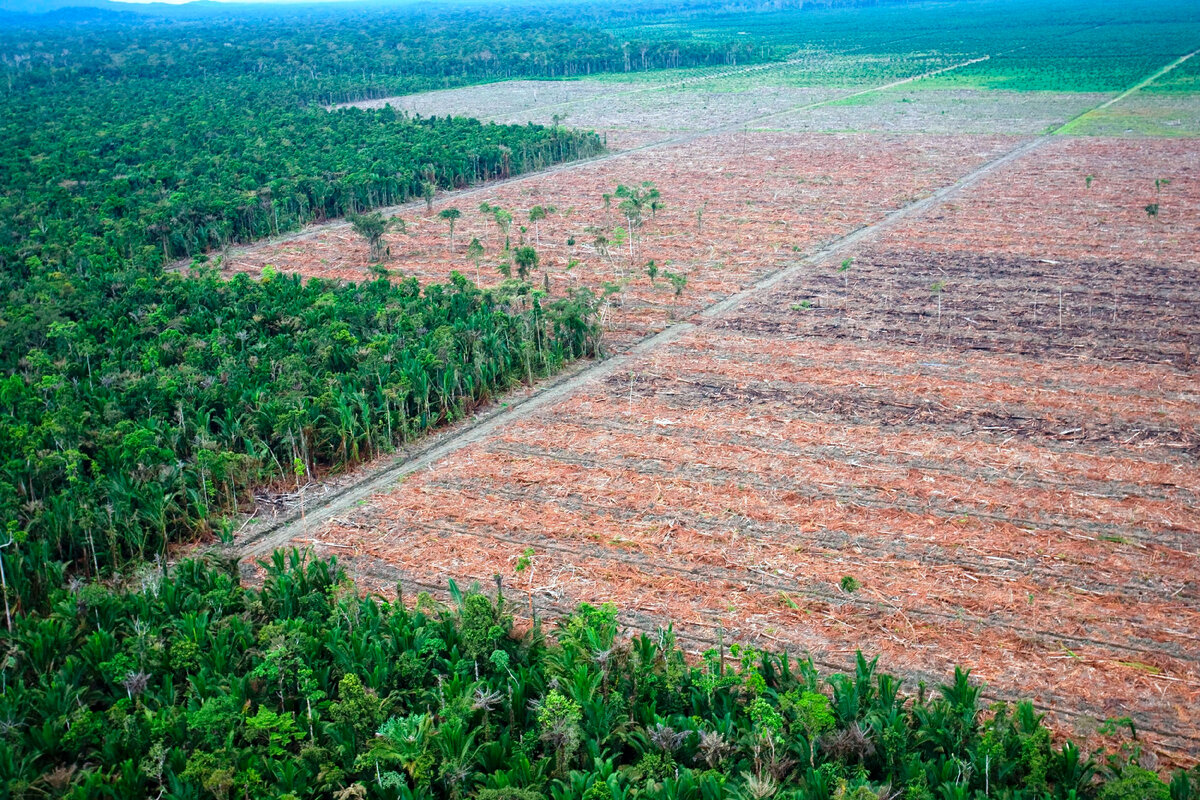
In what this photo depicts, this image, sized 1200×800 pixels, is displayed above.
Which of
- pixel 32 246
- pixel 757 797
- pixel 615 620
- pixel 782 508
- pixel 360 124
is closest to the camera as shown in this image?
pixel 757 797

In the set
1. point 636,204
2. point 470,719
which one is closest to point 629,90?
point 636,204

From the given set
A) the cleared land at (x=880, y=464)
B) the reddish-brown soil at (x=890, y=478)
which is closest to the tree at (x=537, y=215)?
the cleared land at (x=880, y=464)

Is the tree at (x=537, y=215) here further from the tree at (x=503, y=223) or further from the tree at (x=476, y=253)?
the tree at (x=476, y=253)

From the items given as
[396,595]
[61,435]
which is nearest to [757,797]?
[396,595]

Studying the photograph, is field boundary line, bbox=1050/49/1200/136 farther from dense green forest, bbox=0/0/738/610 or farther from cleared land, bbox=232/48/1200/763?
dense green forest, bbox=0/0/738/610

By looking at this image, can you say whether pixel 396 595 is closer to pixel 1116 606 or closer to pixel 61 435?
pixel 61 435

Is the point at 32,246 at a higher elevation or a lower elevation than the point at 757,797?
higher

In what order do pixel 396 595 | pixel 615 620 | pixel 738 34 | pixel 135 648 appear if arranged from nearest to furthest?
pixel 135 648 → pixel 615 620 → pixel 396 595 → pixel 738 34
